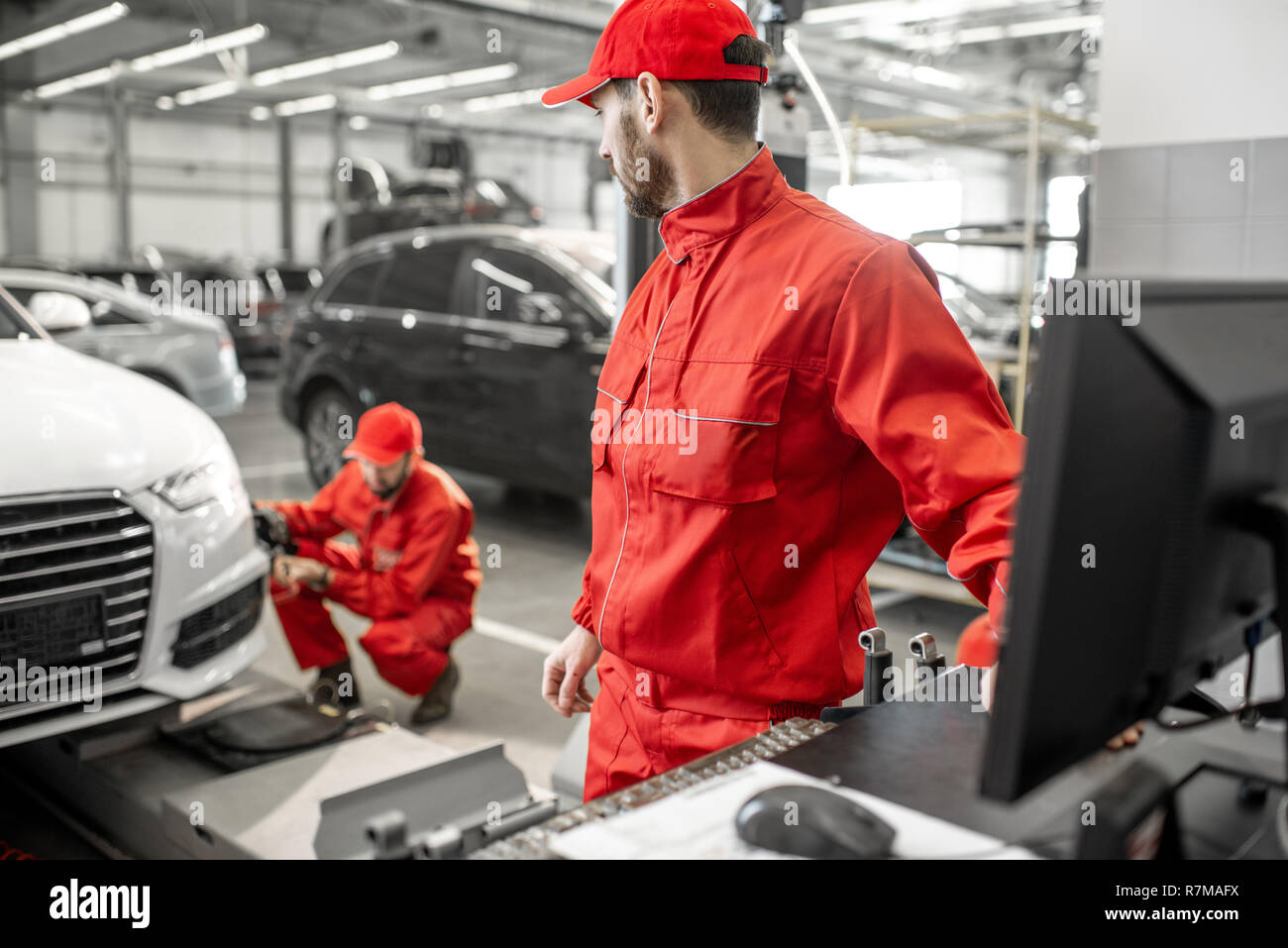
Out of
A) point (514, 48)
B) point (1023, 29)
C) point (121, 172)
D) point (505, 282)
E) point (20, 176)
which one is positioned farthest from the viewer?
point (121, 172)

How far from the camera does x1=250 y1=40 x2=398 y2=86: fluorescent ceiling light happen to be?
46.3 ft

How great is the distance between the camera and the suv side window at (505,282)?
5.70m

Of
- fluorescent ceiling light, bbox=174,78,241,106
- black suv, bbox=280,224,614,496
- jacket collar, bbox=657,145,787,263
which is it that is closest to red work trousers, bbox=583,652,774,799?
jacket collar, bbox=657,145,787,263

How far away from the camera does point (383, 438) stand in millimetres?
3496

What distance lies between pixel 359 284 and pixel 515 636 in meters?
3.02

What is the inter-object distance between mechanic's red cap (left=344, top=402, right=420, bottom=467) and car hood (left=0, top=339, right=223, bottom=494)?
54cm

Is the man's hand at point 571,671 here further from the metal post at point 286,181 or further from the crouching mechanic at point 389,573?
the metal post at point 286,181

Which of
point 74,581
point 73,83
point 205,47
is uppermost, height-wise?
point 73,83

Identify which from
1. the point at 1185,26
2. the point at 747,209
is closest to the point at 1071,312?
the point at 747,209

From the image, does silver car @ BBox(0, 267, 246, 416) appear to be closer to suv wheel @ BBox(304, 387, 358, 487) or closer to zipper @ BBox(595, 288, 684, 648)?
suv wheel @ BBox(304, 387, 358, 487)

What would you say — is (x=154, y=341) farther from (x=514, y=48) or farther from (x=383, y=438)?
(x=514, y=48)

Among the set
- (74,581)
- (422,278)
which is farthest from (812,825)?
(422,278)

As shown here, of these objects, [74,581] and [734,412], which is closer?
[734,412]

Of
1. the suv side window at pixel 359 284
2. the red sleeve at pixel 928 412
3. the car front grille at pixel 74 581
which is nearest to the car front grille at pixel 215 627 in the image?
the car front grille at pixel 74 581
